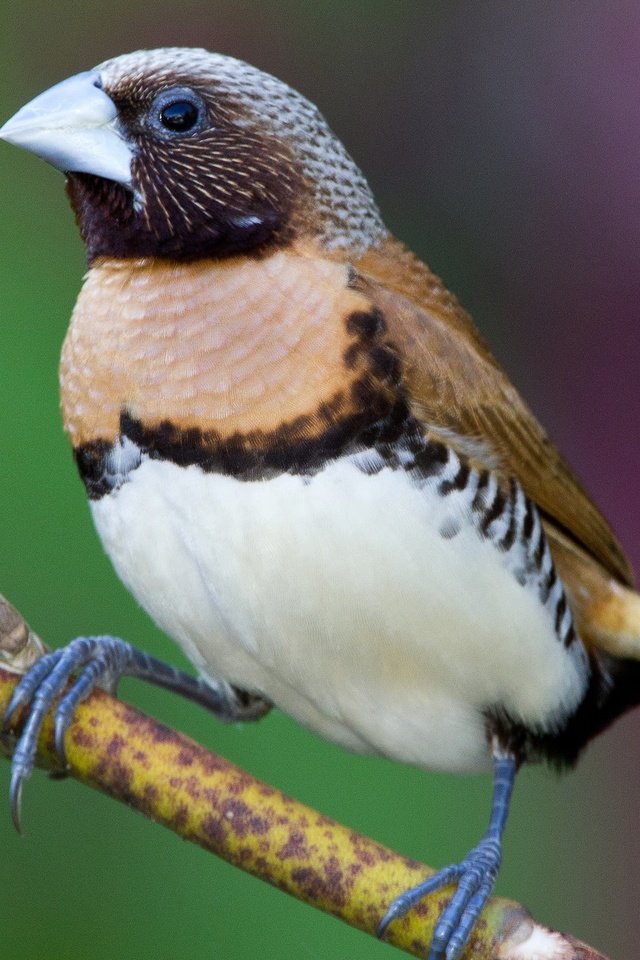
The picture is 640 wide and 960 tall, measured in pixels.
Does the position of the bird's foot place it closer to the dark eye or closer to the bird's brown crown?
the bird's brown crown

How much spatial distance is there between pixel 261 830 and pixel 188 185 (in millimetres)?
759

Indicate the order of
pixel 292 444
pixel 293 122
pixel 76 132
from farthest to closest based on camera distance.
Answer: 1. pixel 293 122
2. pixel 76 132
3. pixel 292 444

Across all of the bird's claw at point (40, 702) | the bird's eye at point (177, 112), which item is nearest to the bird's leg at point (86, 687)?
the bird's claw at point (40, 702)

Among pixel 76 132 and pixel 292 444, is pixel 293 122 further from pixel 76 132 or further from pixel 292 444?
pixel 292 444

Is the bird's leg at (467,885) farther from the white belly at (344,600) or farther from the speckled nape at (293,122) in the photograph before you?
the speckled nape at (293,122)

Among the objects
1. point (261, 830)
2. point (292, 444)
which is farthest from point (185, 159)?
point (261, 830)

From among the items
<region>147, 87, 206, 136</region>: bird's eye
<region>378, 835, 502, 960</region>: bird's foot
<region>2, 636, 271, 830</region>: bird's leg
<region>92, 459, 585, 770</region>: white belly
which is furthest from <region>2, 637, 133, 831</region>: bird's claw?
<region>147, 87, 206, 136</region>: bird's eye

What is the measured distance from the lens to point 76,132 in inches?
77.7

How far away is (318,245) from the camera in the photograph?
2014 millimetres

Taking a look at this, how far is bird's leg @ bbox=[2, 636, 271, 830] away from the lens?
1865mm

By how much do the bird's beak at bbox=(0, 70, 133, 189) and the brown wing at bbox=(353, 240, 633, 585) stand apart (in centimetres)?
31

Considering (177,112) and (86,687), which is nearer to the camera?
(86,687)

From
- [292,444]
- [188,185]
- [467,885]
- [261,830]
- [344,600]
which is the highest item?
[188,185]

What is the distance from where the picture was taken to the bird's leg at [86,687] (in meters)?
1.87
